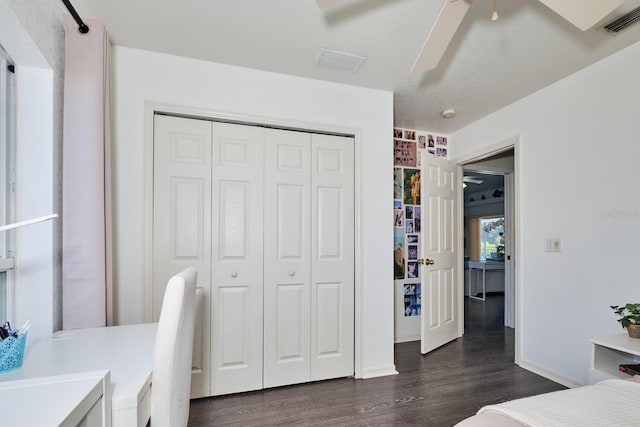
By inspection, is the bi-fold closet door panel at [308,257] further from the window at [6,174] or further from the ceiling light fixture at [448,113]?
the window at [6,174]

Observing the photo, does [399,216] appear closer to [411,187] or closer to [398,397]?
[411,187]

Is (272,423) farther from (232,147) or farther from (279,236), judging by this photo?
(232,147)

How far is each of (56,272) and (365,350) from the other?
85.4 inches

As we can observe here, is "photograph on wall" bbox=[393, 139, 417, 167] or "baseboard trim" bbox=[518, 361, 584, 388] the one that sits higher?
"photograph on wall" bbox=[393, 139, 417, 167]

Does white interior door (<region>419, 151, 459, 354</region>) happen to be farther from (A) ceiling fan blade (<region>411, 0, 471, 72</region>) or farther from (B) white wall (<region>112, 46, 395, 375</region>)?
(A) ceiling fan blade (<region>411, 0, 471, 72</region>)

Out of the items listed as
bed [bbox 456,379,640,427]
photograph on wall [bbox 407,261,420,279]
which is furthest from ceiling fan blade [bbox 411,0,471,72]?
photograph on wall [bbox 407,261,420,279]

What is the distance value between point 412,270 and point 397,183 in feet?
3.41

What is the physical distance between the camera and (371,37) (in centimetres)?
202

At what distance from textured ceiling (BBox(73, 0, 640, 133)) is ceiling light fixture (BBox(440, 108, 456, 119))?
0.46 meters

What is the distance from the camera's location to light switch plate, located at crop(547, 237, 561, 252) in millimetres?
2545

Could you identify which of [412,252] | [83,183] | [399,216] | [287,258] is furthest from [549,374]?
[83,183]

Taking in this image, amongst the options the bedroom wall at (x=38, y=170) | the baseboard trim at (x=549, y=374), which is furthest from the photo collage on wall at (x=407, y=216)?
the bedroom wall at (x=38, y=170)

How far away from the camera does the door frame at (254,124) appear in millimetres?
2123

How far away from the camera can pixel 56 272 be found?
5.05 ft
